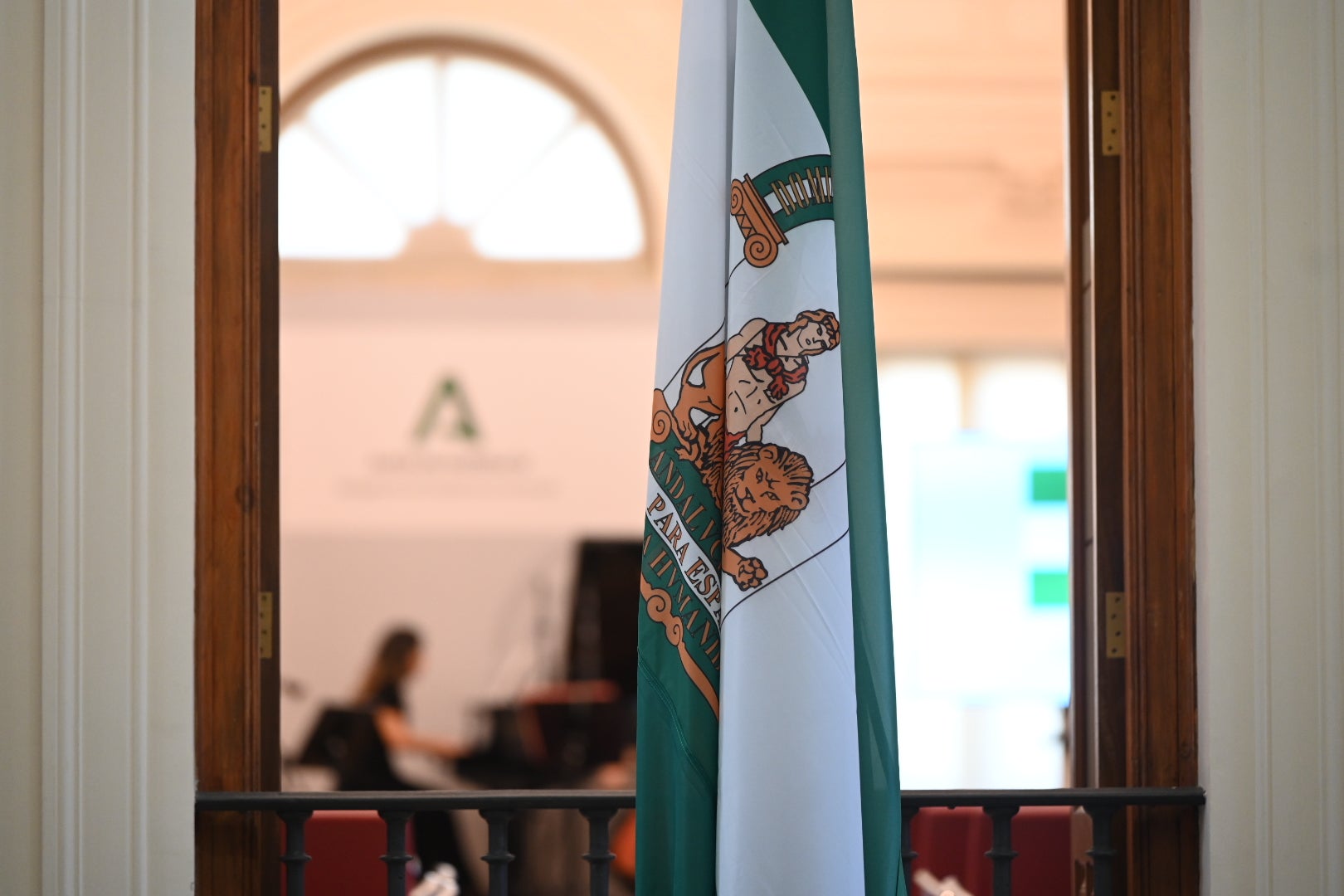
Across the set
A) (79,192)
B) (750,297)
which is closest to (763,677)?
(750,297)

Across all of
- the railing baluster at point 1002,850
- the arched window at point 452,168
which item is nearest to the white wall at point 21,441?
the railing baluster at point 1002,850

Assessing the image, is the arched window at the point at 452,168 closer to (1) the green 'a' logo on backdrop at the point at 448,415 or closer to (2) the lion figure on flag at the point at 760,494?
(1) the green 'a' logo on backdrop at the point at 448,415

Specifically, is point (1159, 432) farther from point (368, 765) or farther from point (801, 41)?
point (368, 765)

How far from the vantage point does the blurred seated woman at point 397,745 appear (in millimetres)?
6078

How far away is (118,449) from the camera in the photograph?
2.18 m

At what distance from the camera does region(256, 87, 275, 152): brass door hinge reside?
2.36 metres

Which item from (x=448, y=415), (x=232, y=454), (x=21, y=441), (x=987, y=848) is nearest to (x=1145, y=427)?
(x=232, y=454)

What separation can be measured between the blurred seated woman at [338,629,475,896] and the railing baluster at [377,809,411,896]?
151 inches

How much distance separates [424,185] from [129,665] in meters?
5.62

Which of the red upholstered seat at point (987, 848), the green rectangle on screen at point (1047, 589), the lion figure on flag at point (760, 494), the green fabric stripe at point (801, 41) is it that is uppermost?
the green fabric stripe at point (801, 41)

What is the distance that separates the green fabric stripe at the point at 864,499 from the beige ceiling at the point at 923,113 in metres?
5.13

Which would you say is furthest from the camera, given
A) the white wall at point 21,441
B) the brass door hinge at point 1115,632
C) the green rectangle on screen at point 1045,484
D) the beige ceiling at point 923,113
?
the green rectangle on screen at point 1045,484

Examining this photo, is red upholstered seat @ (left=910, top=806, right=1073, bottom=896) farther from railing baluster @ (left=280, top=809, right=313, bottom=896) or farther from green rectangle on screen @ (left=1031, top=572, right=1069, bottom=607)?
green rectangle on screen @ (left=1031, top=572, right=1069, bottom=607)

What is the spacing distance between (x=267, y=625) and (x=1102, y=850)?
145cm
